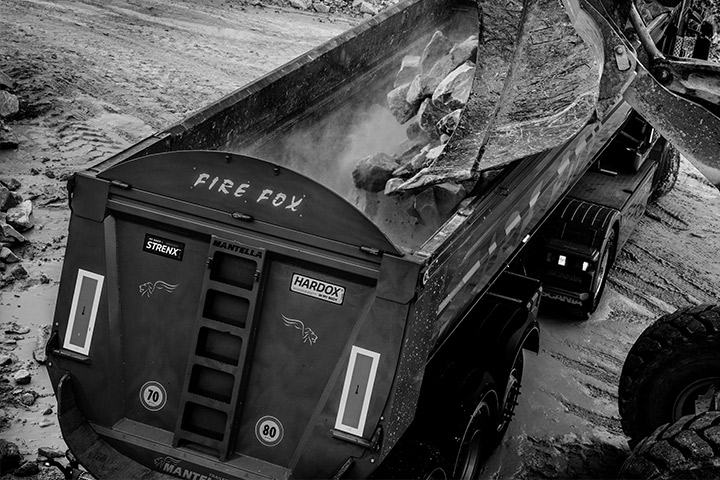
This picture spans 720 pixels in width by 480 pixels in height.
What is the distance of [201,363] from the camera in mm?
4078

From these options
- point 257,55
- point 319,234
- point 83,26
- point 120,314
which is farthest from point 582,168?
point 83,26

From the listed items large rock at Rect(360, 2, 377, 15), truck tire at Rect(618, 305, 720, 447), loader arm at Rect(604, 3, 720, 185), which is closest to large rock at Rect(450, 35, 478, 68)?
loader arm at Rect(604, 3, 720, 185)

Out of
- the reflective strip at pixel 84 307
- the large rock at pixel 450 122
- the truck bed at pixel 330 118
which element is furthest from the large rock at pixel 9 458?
the large rock at pixel 450 122

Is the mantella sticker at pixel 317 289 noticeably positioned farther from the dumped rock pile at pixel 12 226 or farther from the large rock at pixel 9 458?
the dumped rock pile at pixel 12 226

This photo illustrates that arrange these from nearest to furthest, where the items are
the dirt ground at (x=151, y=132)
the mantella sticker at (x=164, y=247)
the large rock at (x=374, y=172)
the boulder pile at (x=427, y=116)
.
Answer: the mantella sticker at (x=164, y=247), the boulder pile at (x=427, y=116), the large rock at (x=374, y=172), the dirt ground at (x=151, y=132)

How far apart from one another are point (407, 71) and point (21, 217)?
3245 millimetres

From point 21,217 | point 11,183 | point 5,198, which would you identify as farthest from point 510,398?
point 11,183

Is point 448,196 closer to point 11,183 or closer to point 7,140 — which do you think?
point 11,183

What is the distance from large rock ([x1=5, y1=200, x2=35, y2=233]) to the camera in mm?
Result: 7096

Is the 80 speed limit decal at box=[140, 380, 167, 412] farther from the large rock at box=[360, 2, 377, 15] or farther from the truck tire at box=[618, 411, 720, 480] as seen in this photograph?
the large rock at box=[360, 2, 377, 15]

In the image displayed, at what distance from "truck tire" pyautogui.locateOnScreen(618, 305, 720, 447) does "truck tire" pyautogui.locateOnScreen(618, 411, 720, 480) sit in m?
0.79

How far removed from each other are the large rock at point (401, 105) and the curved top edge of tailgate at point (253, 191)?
2.78m

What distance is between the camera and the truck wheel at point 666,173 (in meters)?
8.96

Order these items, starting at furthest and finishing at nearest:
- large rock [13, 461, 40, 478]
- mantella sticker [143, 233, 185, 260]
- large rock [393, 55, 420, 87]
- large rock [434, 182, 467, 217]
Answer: large rock [393, 55, 420, 87] → large rock [434, 182, 467, 217] → large rock [13, 461, 40, 478] → mantella sticker [143, 233, 185, 260]
